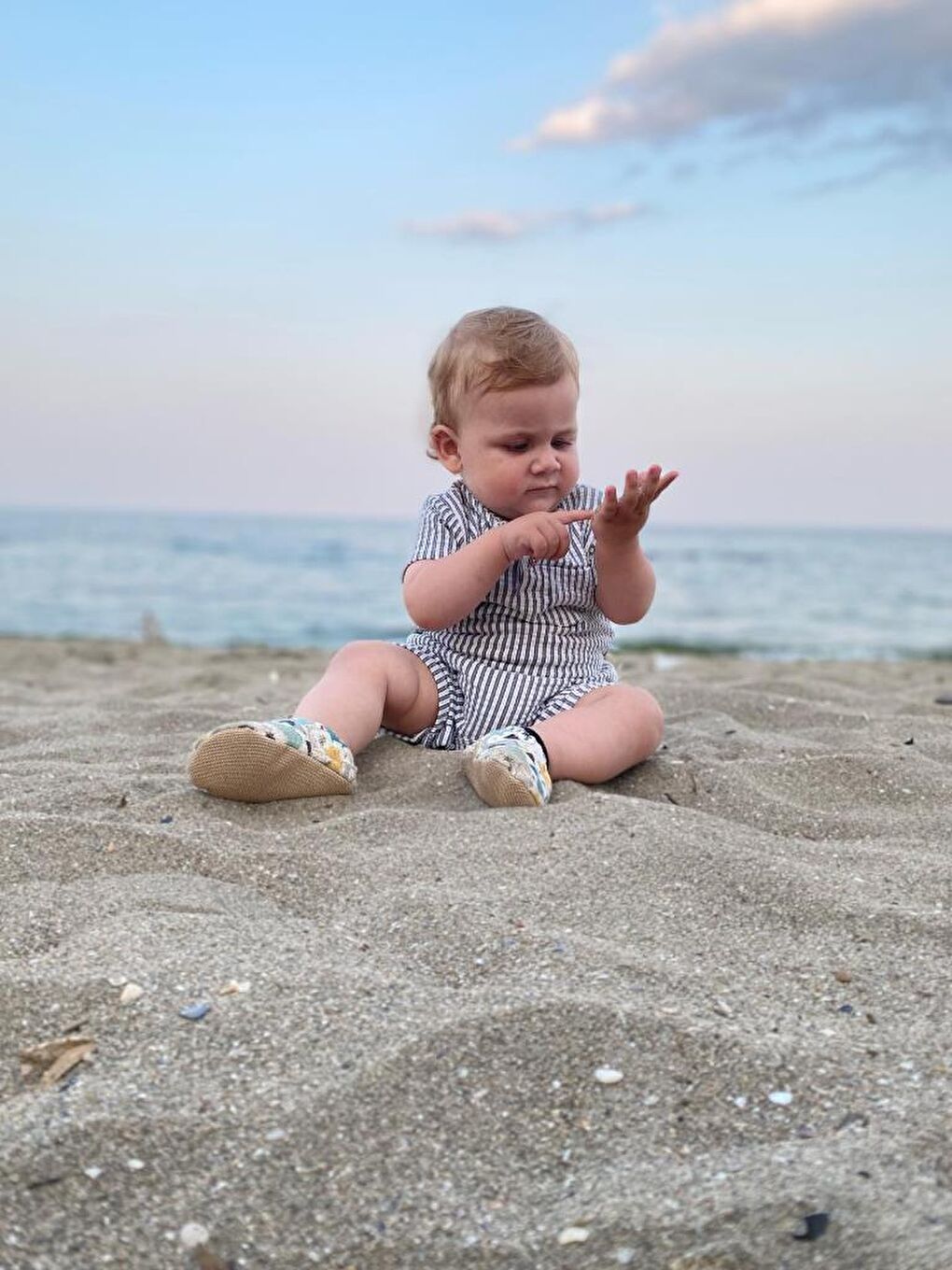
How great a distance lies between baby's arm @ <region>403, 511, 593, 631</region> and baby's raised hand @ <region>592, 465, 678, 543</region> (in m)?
0.05

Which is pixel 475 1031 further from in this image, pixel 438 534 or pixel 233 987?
pixel 438 534

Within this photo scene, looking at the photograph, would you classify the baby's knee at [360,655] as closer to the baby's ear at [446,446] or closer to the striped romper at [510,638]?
the striped romper at [510,638]

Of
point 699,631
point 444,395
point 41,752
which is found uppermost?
point 444,395

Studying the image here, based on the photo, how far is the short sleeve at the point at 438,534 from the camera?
317 centimetres

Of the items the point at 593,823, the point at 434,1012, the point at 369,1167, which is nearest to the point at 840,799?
the point at 593,823

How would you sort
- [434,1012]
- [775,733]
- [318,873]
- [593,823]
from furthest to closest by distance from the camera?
[775,733] < [593,823] < [318,873] < [434,1012]

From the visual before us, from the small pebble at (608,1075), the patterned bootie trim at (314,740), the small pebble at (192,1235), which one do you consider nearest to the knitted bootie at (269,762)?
the patterned bootie trim at (314,740)

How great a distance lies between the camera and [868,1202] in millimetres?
1251

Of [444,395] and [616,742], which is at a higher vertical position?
[444,395]

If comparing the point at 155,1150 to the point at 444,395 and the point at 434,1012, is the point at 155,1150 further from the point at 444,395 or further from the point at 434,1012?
the point at 444,395

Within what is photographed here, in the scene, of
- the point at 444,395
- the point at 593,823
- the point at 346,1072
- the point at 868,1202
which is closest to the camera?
the point at 868,1202

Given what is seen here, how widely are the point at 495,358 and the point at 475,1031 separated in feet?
6.10

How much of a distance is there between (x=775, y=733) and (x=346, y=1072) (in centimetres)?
249

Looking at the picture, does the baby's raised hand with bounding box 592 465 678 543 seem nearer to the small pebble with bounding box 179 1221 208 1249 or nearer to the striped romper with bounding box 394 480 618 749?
the striped romper with bounding box 394 480 618 749
